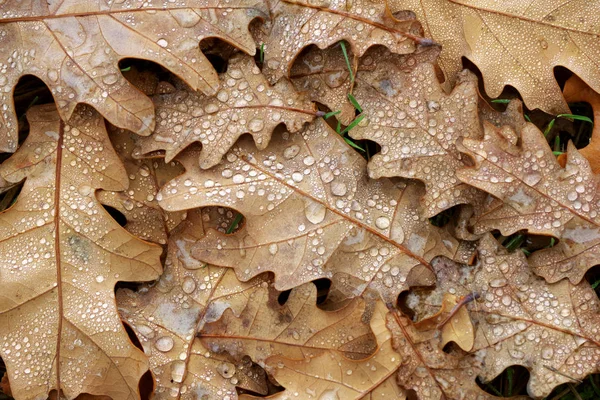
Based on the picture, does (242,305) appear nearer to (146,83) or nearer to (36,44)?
(146,83)

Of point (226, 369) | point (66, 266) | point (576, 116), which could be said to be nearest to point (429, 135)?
point (576, 116)

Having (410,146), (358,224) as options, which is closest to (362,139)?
(410,146)

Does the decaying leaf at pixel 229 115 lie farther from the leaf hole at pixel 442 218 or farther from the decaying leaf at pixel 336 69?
the leaf hole at pixel 442 218

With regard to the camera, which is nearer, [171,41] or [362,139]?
[171,41]

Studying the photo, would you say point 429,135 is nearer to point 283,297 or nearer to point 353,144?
point 353,144

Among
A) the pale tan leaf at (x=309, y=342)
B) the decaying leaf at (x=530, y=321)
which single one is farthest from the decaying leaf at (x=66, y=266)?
the decaying leaf at (x=530, y=321)

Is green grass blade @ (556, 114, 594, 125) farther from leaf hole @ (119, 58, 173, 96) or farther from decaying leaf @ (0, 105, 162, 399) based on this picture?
decaying leaf @ (0, 105, 162, 399)

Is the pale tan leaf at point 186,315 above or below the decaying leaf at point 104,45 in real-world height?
below
